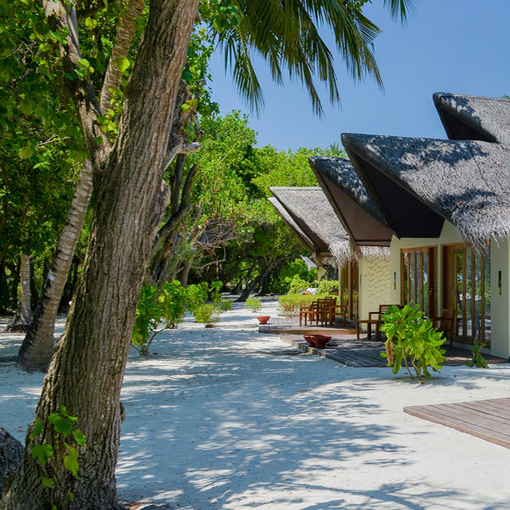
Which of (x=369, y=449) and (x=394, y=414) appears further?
(x=394, y=414)

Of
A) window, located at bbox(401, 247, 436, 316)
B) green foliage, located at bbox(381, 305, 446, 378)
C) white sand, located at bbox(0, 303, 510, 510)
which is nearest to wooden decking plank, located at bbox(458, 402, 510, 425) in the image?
white sand, located at bbox(0, 303, 510, 510)

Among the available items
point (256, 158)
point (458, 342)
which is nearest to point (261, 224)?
point (256, 158)

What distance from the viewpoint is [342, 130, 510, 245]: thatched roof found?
28.2 ft

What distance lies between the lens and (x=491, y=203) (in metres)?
8.91

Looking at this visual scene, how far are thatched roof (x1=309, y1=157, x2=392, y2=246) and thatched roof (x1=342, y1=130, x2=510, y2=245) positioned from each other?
1.36 meters

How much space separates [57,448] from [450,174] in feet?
25.6

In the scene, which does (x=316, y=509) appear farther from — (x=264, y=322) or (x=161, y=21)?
(x=264, y=322)

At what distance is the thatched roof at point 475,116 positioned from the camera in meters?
10.8

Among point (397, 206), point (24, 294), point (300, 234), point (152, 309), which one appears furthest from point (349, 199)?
point (24, 294)

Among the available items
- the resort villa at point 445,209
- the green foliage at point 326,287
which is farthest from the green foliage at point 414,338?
the green foliage at point 326,287

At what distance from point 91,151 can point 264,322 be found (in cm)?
1338

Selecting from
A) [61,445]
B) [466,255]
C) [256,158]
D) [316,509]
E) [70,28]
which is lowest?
[316,509]

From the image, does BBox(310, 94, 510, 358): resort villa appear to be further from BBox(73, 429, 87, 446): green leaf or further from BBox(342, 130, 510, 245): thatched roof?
BBox(73, 429, 87, 446): green leaf

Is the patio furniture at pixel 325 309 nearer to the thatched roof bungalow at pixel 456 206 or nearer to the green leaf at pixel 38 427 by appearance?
the thatched roof bungalow at pixel 456 206
